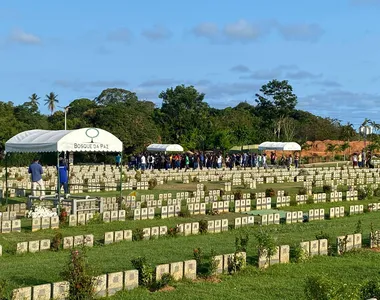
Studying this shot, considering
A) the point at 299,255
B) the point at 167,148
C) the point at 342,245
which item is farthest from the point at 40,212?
the point at 167,148

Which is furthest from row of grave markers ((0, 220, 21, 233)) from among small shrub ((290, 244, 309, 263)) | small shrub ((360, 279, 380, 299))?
small shrub ((360, 279, 380, 299))

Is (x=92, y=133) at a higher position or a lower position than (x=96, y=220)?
higher

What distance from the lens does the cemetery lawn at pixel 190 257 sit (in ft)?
35.7

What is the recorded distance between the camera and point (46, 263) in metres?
12.2

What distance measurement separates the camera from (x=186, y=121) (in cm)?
7631

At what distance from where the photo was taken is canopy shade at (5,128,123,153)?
19.5m

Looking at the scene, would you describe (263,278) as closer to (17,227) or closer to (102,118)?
(17,227)

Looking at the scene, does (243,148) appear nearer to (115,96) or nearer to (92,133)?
(115,96)

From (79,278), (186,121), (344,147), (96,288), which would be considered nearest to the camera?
(79,278)

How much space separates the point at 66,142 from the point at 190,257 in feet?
26.1

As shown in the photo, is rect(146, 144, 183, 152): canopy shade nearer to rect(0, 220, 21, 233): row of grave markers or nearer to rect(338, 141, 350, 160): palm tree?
rect(338, 141, 350, 160): palm tree

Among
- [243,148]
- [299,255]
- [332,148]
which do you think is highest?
[332,148]

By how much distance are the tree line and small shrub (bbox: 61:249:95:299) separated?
4853cm

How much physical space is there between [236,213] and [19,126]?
41261 mm
